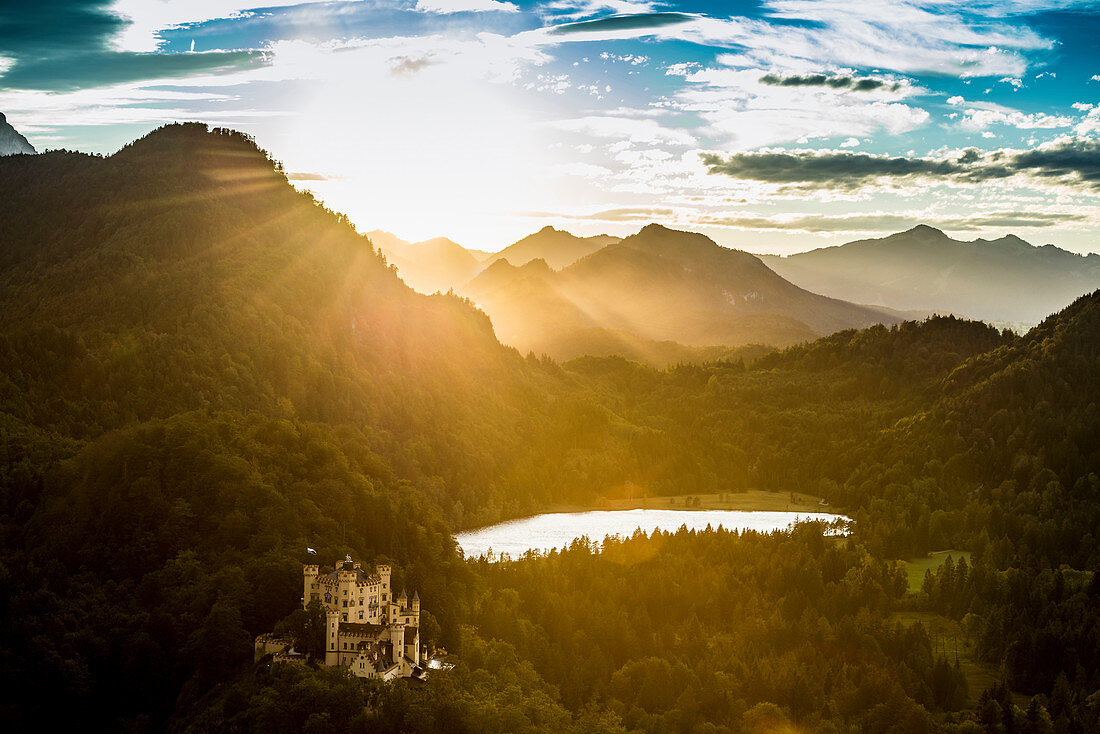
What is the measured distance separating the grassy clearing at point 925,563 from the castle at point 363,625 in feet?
314

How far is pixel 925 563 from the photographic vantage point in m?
175

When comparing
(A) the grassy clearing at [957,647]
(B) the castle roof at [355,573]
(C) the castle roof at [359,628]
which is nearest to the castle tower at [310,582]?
(B) the castle roof at [355,573]

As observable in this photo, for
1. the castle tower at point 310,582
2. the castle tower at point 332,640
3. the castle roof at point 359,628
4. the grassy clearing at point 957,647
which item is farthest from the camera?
the grassy clearing at point 957,647

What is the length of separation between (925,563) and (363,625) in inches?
4652

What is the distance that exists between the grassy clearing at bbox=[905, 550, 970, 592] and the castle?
95785 millimetres

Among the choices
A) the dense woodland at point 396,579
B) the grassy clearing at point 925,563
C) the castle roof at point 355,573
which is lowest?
the grassy clearing at point 925,563

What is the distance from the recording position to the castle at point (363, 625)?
7744cm

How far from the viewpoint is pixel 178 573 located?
3684 inches

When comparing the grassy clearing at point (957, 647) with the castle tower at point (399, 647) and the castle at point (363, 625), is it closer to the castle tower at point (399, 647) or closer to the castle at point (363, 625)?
the castle at point (363, 625)

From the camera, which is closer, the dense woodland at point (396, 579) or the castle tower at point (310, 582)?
the castle tower at point (310, 582)

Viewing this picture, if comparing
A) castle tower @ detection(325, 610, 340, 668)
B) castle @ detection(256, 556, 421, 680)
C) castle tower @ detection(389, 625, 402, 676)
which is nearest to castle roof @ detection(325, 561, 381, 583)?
castle @ detection(256, 556, 421, 680)

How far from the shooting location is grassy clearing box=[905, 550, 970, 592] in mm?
161500

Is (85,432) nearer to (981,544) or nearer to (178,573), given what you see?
(178,573)

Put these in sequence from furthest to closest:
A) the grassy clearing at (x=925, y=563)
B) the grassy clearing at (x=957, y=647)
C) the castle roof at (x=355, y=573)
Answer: the grassy clearing at (x=925, y=563) < the grassy clearing at (x=957, y=647) < the castle roof at (x=355, y=573)
